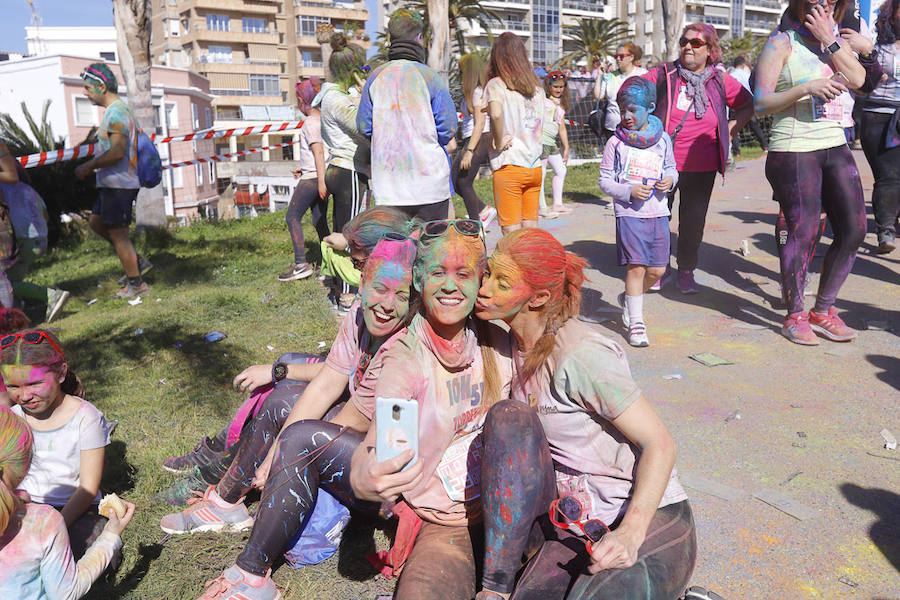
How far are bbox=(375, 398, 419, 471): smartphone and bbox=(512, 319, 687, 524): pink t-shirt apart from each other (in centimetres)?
60

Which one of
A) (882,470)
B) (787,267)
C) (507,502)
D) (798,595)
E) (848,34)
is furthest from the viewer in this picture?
(787,267)

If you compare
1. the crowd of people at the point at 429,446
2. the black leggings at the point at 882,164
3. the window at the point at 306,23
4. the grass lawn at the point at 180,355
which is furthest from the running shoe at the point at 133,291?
the window at the point at 306,23

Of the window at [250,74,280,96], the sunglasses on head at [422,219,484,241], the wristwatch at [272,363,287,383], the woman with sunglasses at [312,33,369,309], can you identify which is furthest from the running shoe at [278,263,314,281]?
the window at [250,74,280,96]

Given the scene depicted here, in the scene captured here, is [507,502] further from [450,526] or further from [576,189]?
[576,189]

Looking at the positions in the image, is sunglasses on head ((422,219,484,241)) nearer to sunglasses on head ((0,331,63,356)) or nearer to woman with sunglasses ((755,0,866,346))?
sunglasses on head ((0,331,63,356))

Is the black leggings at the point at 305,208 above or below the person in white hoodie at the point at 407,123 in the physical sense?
below

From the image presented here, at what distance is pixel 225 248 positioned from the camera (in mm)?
9633

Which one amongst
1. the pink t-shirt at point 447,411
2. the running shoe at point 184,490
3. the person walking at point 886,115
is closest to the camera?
the pink t-shirt at point 447,411

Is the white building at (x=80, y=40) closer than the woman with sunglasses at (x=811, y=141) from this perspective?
No

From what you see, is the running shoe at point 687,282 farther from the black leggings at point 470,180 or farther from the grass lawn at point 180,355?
the grass lawn at point 180,355

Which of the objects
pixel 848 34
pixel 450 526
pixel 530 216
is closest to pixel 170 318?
pixel 530 216

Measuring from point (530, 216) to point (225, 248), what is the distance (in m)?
4.97

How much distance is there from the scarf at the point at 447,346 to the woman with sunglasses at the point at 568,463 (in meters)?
0.10

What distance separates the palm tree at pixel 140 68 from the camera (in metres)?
10.4
